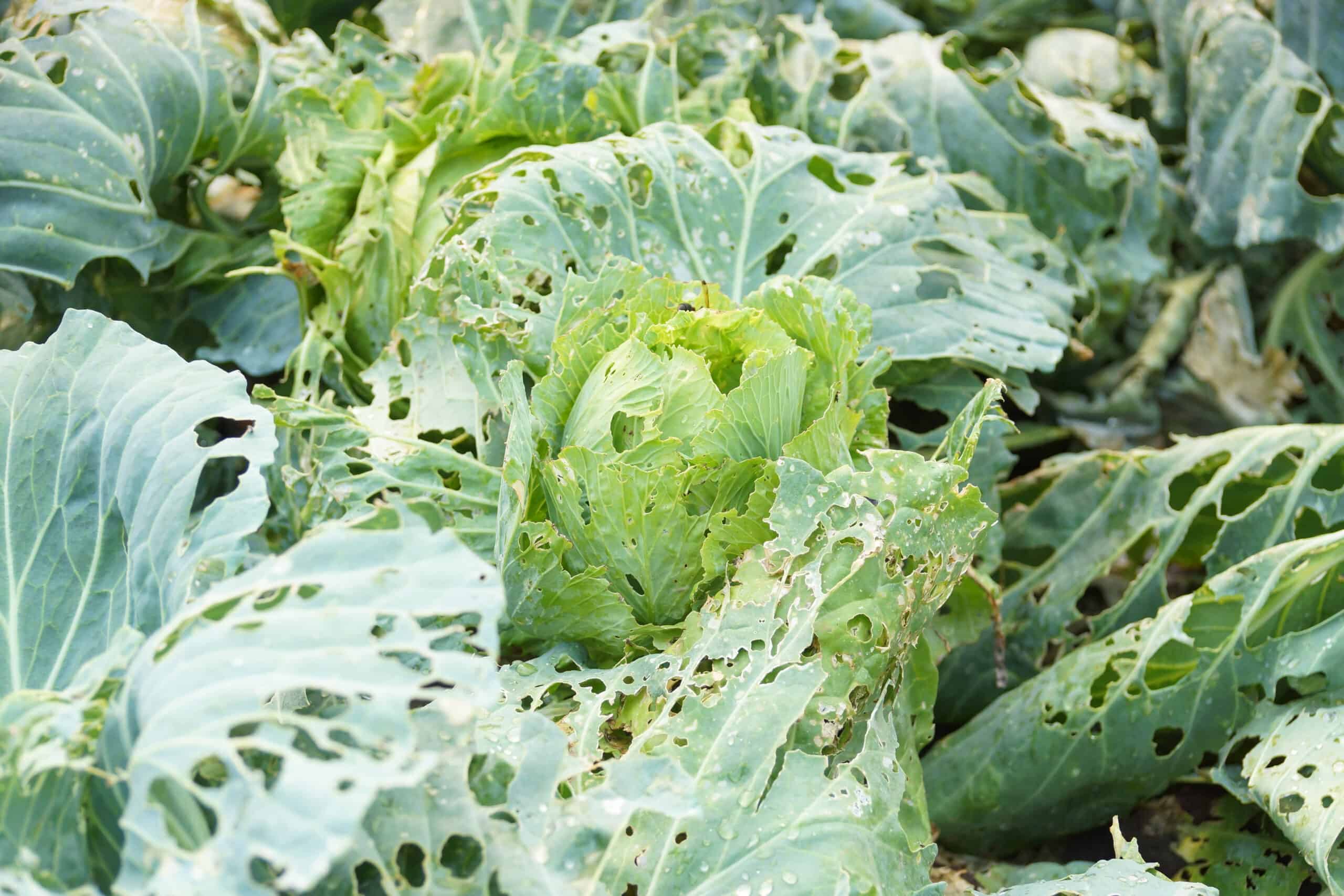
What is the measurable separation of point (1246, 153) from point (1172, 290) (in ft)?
1.17

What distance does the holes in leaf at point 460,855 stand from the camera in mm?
1134

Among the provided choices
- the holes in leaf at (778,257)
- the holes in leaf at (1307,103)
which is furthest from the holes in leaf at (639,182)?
the holes in leaf at (1307,103)

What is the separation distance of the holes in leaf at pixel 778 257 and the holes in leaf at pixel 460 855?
1230mm

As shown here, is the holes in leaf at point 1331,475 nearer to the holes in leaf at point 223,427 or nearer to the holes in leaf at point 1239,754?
the holes in leaf at point 1239,754

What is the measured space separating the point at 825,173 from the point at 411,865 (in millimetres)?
1565

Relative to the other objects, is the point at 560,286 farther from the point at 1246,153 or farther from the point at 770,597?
the point at 1246,153

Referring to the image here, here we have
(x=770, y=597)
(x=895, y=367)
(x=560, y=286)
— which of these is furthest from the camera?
(x=895, y=367)

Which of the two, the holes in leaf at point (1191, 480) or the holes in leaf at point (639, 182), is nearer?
the holes in leaf at point (639, 182)

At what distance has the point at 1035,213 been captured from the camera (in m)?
2.51

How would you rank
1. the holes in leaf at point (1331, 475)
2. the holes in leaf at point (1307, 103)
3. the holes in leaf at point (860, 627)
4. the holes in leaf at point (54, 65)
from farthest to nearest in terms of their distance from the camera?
the holes in leaf at point (1307, 103) < the holes in leaf at point (1331, 475) < the holes in leaf at point (54, 65) < the holes in leaf at point (860, 627)

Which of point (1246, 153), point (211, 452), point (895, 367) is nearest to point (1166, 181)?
point (1246, 153)

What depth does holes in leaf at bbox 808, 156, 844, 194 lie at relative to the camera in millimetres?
2152

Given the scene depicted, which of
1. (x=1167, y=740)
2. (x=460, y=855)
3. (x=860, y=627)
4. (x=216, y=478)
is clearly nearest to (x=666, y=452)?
(x=860, y=627)

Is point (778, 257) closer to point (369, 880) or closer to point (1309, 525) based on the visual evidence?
point (1309, 525)
